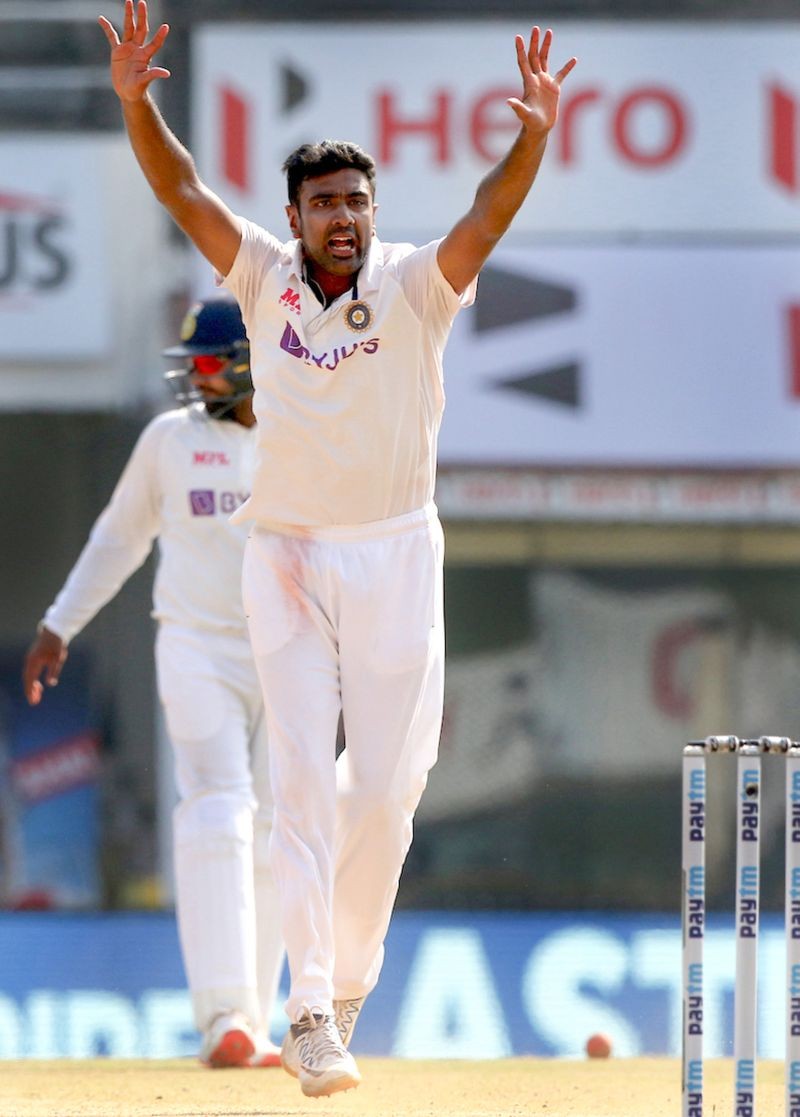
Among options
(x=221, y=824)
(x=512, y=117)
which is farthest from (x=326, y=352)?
(x=512, y=117)

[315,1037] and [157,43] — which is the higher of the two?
[157,43]

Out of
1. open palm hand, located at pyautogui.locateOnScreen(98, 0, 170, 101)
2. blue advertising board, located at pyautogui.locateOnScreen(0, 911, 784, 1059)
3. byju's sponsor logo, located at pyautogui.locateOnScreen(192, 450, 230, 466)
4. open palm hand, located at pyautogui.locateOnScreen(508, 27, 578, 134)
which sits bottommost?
blue advertising board, located at pyautogui.locateOnScreen(0, 911, 784, 1059)

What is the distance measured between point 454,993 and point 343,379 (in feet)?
15.7

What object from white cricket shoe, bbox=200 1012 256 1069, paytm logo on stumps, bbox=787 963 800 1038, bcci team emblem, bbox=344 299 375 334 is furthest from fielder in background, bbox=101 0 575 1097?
white cricket shoe, bbox=200 1012 256 1069

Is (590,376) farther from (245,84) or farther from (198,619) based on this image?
(198,619)

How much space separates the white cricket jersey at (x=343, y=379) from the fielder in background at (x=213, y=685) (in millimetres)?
1683

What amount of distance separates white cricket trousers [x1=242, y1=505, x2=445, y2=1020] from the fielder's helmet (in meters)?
1.69

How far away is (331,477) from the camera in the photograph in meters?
5.17

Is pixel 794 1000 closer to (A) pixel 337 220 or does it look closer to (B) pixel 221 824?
(A) pixel 337 220

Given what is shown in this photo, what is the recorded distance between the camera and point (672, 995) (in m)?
9.37

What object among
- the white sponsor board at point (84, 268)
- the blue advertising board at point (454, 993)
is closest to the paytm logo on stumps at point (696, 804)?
the blue advertising board at point (454, 993)

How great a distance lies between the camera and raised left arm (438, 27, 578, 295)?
498cm

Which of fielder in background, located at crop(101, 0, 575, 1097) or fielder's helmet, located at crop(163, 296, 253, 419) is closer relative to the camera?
fielder in background, located at crop(101, 0, 575, 1097)

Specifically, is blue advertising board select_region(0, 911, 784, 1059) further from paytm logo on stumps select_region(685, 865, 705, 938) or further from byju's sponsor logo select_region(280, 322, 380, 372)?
paytm logo on stumps select_region(685, 865, 705, 938)
